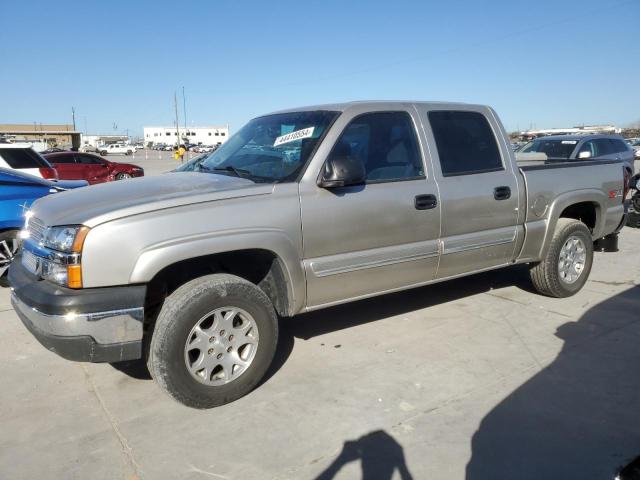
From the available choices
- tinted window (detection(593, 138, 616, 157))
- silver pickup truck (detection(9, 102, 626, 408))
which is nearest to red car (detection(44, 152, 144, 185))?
tinted window (detection(593, 138, 616, 157))

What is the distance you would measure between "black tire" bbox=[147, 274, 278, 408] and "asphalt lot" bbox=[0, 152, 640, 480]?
0.14 meters

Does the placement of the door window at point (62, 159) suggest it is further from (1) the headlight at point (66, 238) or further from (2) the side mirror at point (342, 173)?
(2) the side mirror at point (342, 173)

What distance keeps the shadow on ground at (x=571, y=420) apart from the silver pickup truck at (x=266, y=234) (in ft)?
3.75

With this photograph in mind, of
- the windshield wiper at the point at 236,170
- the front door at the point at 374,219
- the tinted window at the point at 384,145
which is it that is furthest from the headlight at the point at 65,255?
the tinted window at the point at 384,145

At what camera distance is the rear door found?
13.9 feet

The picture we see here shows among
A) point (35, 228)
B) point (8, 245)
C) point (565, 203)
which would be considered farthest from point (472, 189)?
point (8, 245)

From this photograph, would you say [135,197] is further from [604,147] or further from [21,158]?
[604,147]

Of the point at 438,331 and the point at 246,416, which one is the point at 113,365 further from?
the point at 438,331

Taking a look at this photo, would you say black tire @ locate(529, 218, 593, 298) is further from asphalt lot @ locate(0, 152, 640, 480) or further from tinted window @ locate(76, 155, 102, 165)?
tinted window @ locate(76, 155, 102, 165)

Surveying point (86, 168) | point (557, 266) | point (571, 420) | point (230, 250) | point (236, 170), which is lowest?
point (571, 420)

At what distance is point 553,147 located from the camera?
1197 centimetres

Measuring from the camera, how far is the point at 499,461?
8.94ft

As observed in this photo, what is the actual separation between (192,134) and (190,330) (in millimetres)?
125014

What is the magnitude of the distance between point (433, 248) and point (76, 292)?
2597mm
